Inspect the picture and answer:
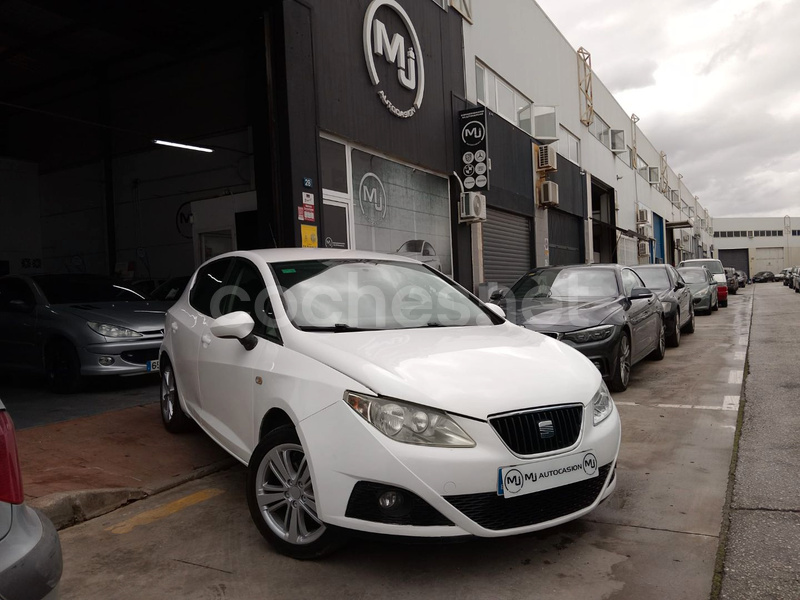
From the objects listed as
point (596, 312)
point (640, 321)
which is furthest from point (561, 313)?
point (640, 321)

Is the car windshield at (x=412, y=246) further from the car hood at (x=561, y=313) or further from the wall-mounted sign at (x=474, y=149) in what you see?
the car hood at (x=561, y=313)

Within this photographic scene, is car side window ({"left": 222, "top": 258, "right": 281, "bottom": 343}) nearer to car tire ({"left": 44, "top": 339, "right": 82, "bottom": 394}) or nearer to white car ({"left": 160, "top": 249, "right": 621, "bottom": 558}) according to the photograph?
white car ({"left": 160, "top": 249, "right": 621, "bottom": 558})

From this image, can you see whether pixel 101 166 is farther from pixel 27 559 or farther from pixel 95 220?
pixel 27 559

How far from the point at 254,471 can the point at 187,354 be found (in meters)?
1.64

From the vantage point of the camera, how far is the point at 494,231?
Answer: 15539mm

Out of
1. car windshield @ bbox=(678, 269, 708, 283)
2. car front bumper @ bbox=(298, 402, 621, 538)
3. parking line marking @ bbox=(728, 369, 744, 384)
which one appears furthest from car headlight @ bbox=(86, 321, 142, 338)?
car windshield @ bbox=(678, 269, 708, 283)

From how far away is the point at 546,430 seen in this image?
2.71 meters

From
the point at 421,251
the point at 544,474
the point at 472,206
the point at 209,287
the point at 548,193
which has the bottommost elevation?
the point at 544,474

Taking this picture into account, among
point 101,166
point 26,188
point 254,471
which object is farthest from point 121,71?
point 254,471

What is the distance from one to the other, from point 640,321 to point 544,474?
5442mm

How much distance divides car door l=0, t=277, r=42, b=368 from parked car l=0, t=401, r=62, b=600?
20.5 ft

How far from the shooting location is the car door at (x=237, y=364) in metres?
3.32

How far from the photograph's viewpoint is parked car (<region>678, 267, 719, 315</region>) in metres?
16.7

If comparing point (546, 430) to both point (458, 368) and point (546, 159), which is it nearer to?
point (458, 368)
